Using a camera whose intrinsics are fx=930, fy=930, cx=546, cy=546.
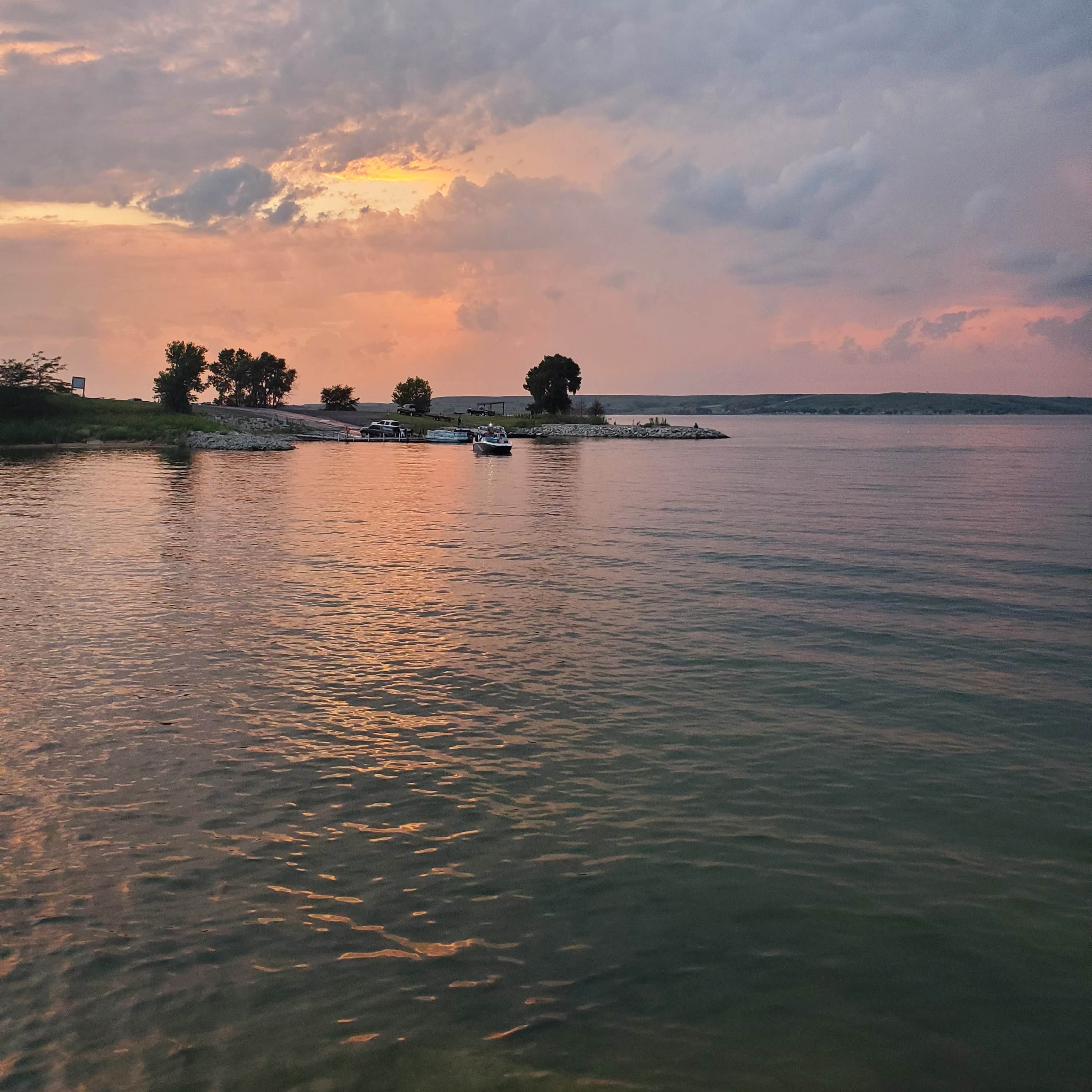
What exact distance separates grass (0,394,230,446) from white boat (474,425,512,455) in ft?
139

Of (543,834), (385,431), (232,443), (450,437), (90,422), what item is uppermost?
(90,422)

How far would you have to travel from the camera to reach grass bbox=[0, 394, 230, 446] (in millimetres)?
116562

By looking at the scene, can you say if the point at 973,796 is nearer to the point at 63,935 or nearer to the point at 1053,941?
the point at 1053,941

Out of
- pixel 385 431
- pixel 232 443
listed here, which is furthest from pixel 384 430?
pixel 232 443

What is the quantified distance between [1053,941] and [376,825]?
8.05 m

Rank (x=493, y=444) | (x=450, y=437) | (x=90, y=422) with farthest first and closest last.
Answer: (x=450, y=437)
(x=90, y=422)
(x=493, y=444)

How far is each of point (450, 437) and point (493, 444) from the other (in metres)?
39.9

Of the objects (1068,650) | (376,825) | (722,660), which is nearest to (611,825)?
(376,825)

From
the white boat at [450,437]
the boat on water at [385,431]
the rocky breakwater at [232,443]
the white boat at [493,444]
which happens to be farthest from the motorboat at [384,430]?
the white boat at [493,444]

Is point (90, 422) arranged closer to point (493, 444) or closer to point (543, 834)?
point (493, 444)

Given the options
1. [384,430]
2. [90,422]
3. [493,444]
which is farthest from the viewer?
[384,430]

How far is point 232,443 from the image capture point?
127625 mm

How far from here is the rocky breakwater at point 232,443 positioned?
414 feet

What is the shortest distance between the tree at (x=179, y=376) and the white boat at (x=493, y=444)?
172 feet
